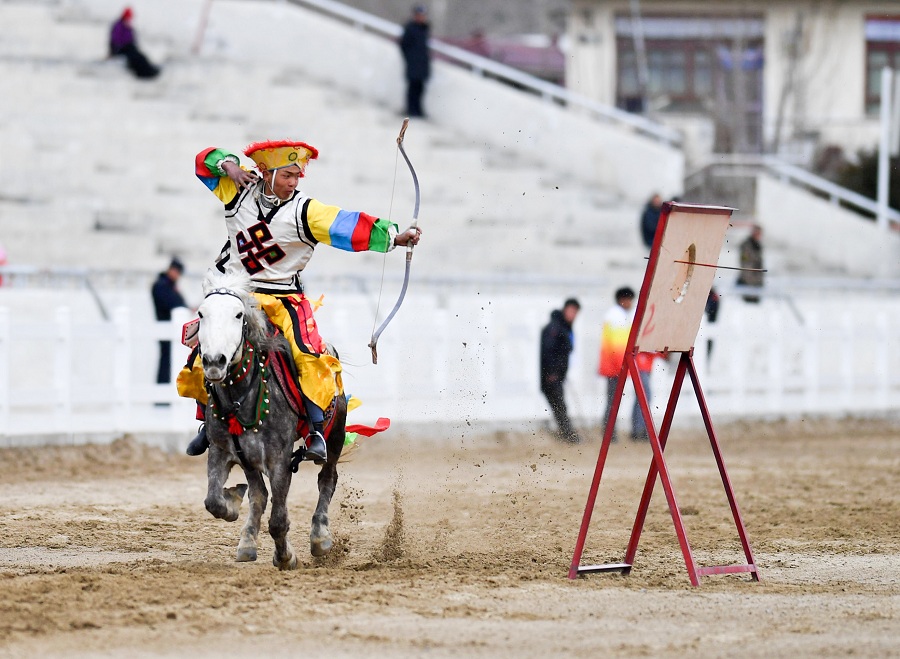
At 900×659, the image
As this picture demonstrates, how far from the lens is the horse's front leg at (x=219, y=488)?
9359mm

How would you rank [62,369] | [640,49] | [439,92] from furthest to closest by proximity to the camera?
[640,49] → [439,92] → [62,369]

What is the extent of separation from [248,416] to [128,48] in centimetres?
2058

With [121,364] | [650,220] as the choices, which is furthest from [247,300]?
[650,220]

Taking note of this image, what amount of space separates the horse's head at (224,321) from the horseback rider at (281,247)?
1.01 feet

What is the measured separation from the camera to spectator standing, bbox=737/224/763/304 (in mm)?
22422

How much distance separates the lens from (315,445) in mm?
9469

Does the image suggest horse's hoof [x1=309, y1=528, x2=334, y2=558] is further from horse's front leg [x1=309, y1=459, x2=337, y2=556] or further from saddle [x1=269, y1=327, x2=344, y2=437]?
saddle [x1=269, y1=327, x2=344, y2=437]

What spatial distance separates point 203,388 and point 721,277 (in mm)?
16578

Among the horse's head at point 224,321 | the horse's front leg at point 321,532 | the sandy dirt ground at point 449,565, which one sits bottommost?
the sandy dirt ground at point 449,565

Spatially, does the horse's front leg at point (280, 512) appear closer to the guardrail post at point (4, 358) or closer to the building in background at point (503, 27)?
the guardrail post at point (4, 358)

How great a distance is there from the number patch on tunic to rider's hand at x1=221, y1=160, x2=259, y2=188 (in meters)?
0.28

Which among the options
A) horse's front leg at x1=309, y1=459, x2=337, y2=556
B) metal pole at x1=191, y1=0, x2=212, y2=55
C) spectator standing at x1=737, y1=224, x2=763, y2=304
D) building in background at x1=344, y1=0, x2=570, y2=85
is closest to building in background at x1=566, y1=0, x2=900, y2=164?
building in background at x1=344, y1=0, x2=570, y2=85

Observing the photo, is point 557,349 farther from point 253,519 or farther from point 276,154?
Result: point 276,154

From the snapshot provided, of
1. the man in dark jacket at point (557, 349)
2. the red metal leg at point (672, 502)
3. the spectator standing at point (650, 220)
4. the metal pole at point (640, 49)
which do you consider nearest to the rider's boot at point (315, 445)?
the red metal leg at point (672, 502)
